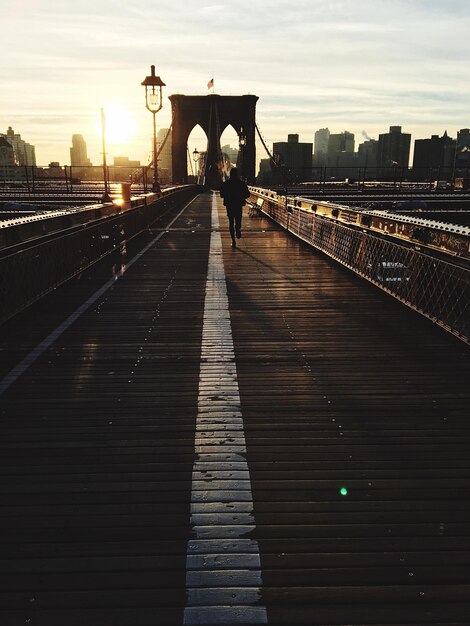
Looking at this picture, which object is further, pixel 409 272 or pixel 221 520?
pixel 409 272

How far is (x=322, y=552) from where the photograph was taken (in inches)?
111

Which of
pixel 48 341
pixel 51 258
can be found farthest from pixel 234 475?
pixel 51 258

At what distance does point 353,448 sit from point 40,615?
2395 millimetres

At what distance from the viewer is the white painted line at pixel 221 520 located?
8.16ft

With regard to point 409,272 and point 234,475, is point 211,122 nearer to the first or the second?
point 409,272

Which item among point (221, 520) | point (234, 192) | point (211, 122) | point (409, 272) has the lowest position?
point (221, 520)

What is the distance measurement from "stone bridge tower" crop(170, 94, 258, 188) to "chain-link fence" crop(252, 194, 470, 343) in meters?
76.9

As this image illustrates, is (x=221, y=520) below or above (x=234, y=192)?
below

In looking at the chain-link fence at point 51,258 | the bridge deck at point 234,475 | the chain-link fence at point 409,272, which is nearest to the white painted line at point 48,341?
the bridge deck at point 234,475

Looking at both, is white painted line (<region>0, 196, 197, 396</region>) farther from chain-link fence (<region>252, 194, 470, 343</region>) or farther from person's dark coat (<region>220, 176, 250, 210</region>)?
chain-link fence (<region>252, 194, 470, 343</region>)

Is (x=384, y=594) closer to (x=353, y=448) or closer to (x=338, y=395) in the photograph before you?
(x=353, y=448)

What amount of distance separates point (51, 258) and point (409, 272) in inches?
245

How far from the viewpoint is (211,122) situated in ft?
291

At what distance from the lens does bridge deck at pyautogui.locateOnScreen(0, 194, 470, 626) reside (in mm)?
2541
